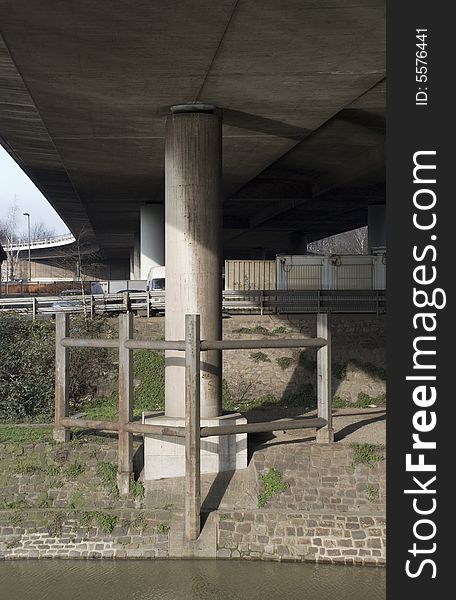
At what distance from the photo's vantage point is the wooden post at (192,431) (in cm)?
1619

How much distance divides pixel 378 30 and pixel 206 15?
3.24 meters

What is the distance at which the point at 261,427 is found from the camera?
1773 cm

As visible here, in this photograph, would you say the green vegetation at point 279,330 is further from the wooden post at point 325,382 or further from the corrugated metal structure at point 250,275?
the wooden post at point 325,382

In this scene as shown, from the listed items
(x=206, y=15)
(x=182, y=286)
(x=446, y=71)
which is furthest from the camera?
(x=182, y=286)

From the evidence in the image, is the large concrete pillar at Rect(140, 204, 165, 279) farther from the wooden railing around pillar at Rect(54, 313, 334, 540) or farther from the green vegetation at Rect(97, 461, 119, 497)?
the green vegetation at Rect(97, 461, 119, 497)

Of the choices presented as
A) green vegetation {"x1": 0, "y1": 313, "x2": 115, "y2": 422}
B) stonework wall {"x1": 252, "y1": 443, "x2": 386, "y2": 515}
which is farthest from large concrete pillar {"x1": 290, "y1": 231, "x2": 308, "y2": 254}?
stonework wall {"x1": 252, "y1": 443, "x2": 386, "y2": 515}

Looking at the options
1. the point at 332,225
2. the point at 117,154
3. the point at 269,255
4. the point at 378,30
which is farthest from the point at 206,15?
the point at 269,255

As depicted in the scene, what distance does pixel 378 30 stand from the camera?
555 inches

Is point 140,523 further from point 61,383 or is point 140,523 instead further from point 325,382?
point 325,382

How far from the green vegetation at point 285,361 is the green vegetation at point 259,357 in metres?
0.39

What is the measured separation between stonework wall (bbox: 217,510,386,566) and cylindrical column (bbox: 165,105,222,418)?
3326 millimetres

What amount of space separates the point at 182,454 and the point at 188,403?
210 cm

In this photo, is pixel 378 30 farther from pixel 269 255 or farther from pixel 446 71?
pixel 269 255

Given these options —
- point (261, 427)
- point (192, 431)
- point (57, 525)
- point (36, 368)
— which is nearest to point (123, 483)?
point (57, 525)
